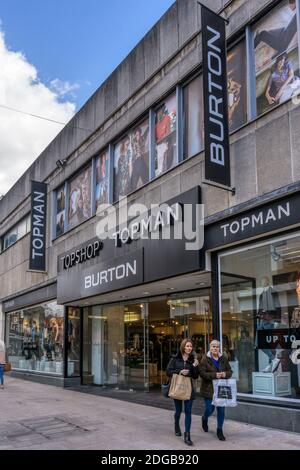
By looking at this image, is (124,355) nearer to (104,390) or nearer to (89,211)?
(104,390)

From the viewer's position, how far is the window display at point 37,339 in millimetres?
18766

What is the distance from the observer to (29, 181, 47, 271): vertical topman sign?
1978cm

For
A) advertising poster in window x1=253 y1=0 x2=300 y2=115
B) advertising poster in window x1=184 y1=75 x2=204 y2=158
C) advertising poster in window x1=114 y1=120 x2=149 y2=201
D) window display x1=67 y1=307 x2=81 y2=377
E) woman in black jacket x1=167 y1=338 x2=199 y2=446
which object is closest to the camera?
woman in black jacket x1=167 y1=338 x2=199 y2=446

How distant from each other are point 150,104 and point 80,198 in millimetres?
5296

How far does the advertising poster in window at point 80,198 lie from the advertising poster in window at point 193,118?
5.71m

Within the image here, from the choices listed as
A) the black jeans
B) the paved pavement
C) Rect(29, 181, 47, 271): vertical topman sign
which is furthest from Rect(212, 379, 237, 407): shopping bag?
Rect(29, 181, 47, 271): vertical topman sign

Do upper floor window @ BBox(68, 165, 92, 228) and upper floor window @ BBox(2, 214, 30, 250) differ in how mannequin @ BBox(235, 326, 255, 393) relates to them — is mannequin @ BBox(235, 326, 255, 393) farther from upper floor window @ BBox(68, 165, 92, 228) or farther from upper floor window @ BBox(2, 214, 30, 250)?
upper floor window @ BBox(2, 214, 30, 250)

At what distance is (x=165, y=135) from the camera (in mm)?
12852

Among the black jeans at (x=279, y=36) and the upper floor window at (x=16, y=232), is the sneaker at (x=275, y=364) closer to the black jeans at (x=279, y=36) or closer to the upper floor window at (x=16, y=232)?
the black jeans at (x=279, y=36)

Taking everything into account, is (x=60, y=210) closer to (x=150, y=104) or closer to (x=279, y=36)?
(x=150, y=104)

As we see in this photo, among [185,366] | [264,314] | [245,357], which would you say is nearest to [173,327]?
[245,357]

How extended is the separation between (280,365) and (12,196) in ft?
63.7

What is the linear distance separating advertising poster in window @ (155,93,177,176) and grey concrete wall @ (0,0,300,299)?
12.4 inches

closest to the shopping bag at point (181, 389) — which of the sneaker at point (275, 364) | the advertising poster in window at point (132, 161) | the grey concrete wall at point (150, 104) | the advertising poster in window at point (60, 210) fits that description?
the sneaker at point (275, 364)
